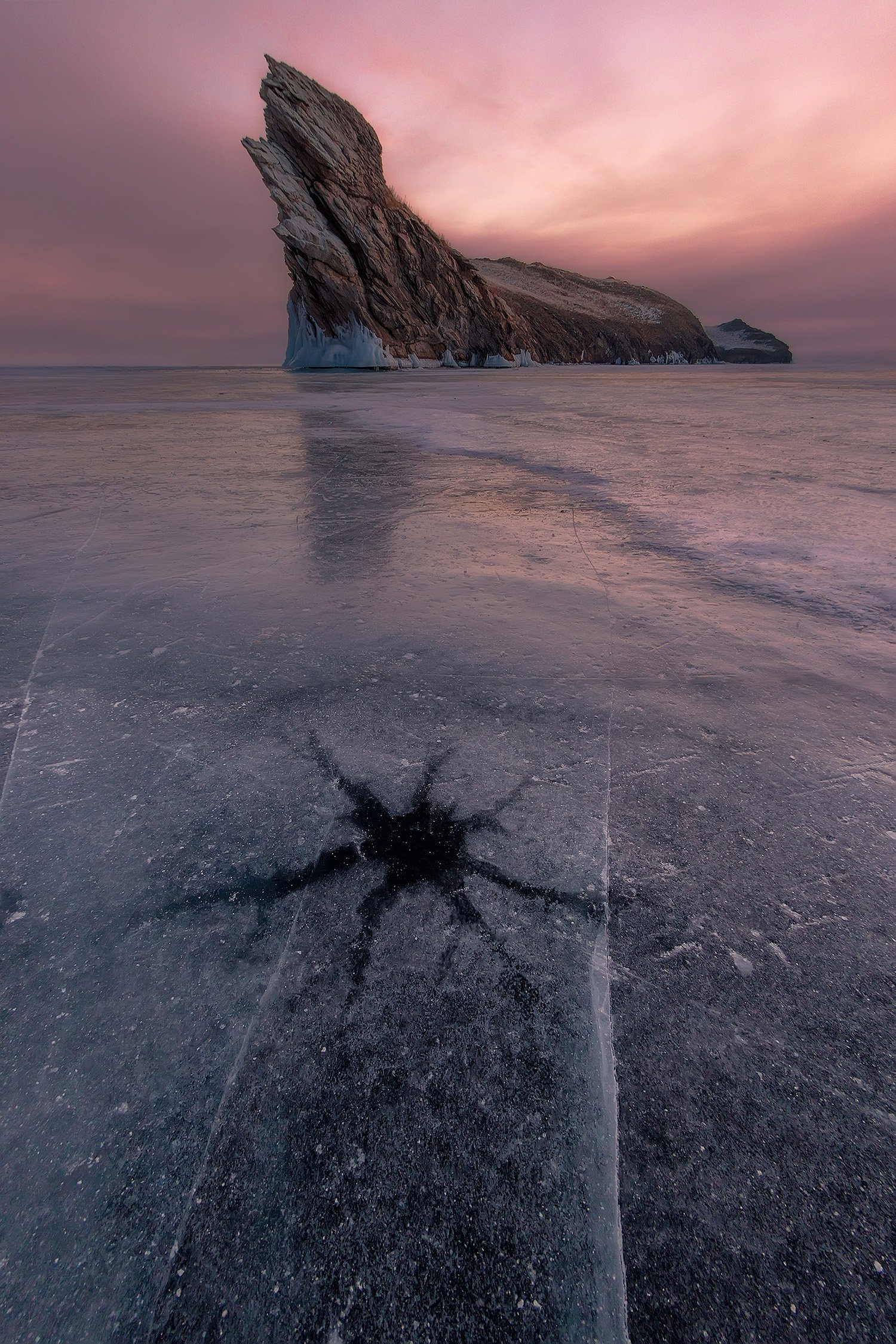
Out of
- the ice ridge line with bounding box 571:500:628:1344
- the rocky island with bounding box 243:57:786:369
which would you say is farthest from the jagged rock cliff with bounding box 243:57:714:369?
the ice ridge line with bounding box 571:500:628:1344

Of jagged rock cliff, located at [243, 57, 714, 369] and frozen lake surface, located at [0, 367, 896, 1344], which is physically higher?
jagged rock cliff, located at [243, 57, 714, 369]

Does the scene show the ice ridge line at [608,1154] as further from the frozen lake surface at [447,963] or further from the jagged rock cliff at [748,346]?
the jagged rock cliff at [748,346]

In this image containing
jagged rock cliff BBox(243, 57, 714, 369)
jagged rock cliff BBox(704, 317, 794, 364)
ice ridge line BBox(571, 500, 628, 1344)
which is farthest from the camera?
jagged rock cliff BBox(704, 317, 794, 364)

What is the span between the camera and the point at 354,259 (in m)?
35.6

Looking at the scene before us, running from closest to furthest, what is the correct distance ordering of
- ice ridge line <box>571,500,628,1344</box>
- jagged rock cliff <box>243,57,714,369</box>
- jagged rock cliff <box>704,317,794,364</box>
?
ice ridge line <box>571,500,628,1344</box> → jagged rock cliff <box>243,57,714,369</box> → jagged rock cliff <box>704,317,794,364</box>

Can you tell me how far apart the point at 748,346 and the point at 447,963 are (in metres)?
202

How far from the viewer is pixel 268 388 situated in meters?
17.1

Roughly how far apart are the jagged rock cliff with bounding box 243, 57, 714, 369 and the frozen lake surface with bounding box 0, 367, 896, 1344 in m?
38.3


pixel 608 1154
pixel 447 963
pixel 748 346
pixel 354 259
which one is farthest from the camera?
pixel 748 346

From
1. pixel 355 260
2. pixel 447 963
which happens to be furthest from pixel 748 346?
pixel 447 963

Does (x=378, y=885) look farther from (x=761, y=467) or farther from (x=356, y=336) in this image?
(x=356, y=336)

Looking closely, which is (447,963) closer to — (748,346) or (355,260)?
(355,260)

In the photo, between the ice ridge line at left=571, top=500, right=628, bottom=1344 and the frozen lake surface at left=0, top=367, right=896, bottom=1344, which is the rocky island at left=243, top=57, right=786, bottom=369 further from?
the ice ridge line at left=571, top=500, right=628, bottom=1344

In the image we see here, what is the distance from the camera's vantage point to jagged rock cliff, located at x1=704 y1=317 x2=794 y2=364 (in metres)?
153
